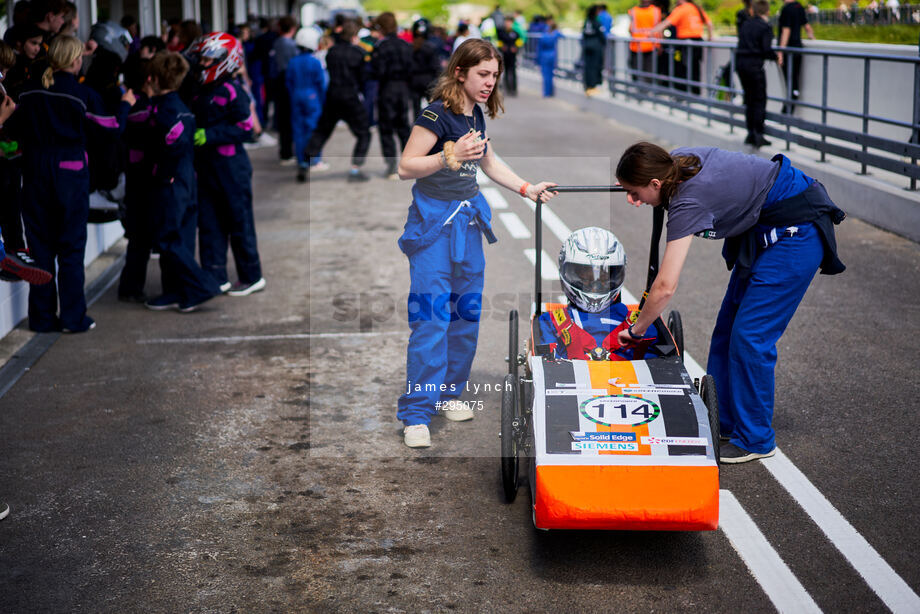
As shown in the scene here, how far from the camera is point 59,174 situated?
7.34 meters

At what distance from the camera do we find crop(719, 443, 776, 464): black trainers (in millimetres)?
5027

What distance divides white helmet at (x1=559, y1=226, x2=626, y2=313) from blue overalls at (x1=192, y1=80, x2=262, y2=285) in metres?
4.17

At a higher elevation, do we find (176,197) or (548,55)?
(548,55)

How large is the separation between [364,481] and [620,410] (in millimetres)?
1397

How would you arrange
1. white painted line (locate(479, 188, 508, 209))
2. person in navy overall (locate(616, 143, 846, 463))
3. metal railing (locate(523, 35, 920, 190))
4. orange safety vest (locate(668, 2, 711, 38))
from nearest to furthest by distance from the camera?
person in navy overall (locate(616, 143, 846, 463)) < metal railing (locate(523, 35, 920, 190)) < white painted line (locate(479, 188, 508, 209)) < orange safety vest (locate(668, 2, 711, 38))

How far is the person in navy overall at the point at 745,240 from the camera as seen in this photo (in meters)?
4.47

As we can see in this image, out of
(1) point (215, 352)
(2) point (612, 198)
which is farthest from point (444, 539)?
(2) point (612, 198)

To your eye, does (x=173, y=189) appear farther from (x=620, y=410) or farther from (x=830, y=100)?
(x=830, y=100)

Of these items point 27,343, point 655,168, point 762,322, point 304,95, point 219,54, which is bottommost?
point 27,343

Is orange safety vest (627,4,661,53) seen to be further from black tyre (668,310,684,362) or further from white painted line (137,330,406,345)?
black tyre (668,310,684,362)

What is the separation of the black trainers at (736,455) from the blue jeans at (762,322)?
0.9 inches

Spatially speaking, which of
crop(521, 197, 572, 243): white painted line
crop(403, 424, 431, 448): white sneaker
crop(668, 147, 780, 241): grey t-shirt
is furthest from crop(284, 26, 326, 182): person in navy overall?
crop(668, 147, 780, 241): grey t-shirt

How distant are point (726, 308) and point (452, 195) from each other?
57.6 inches

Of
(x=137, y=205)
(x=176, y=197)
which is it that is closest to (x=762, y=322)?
(x=176, y=197)
